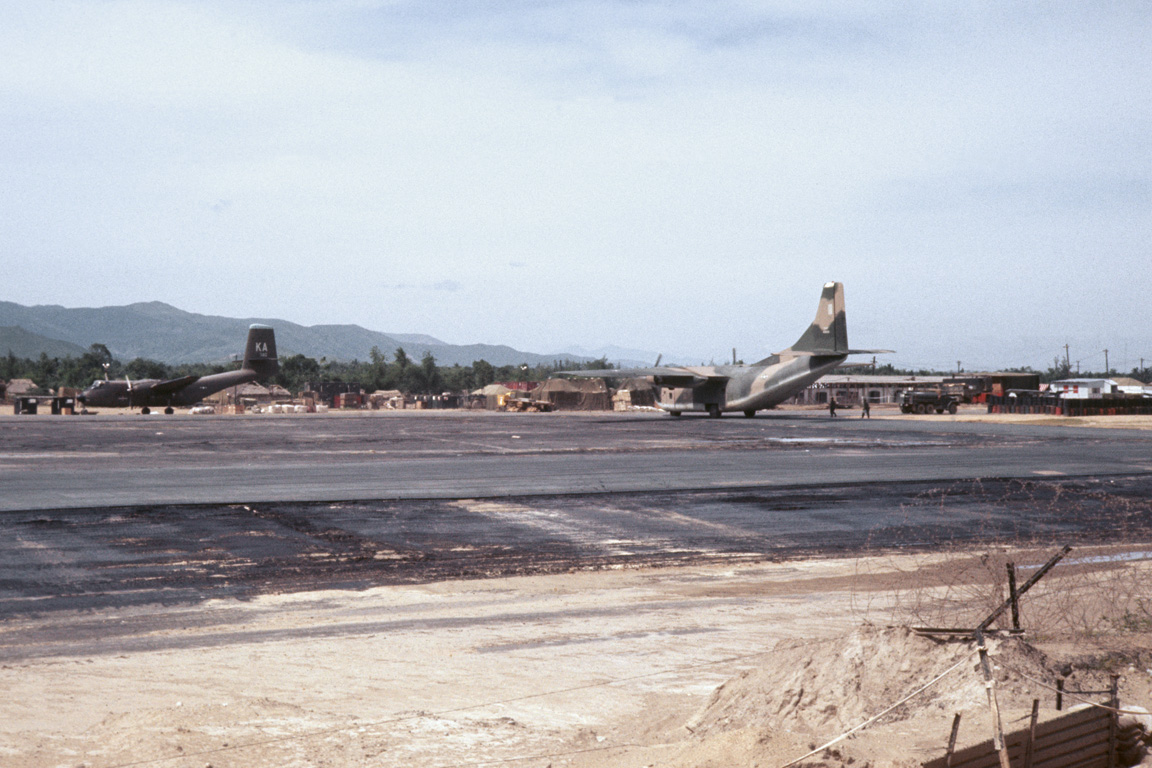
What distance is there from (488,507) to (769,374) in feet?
135

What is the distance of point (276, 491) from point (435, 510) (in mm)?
5096

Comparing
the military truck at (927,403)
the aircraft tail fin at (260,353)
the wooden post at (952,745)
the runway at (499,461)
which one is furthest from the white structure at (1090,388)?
the wooden post at (952,745)

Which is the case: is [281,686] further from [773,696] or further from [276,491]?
[276,491]

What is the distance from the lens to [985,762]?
5.37m

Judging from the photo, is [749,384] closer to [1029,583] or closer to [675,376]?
[675,376]

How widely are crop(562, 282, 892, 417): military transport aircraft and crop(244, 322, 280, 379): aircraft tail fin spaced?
149 feet

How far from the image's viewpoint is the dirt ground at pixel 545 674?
6324 mm

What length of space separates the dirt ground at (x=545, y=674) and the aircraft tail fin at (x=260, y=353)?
280 ft

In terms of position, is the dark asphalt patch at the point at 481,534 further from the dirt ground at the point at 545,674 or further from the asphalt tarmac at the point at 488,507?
the dirt ground at the point at 545,674

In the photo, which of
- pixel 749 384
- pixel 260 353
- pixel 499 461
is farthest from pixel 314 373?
pixel 499 461

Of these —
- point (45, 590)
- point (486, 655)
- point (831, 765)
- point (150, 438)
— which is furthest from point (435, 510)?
point (150, 438)

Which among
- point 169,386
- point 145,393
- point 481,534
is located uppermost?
point 169,386

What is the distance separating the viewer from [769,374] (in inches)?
2324

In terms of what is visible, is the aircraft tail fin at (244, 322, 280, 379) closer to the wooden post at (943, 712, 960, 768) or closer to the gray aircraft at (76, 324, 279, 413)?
the gray aircraft at (76, 324, 279, 413)
